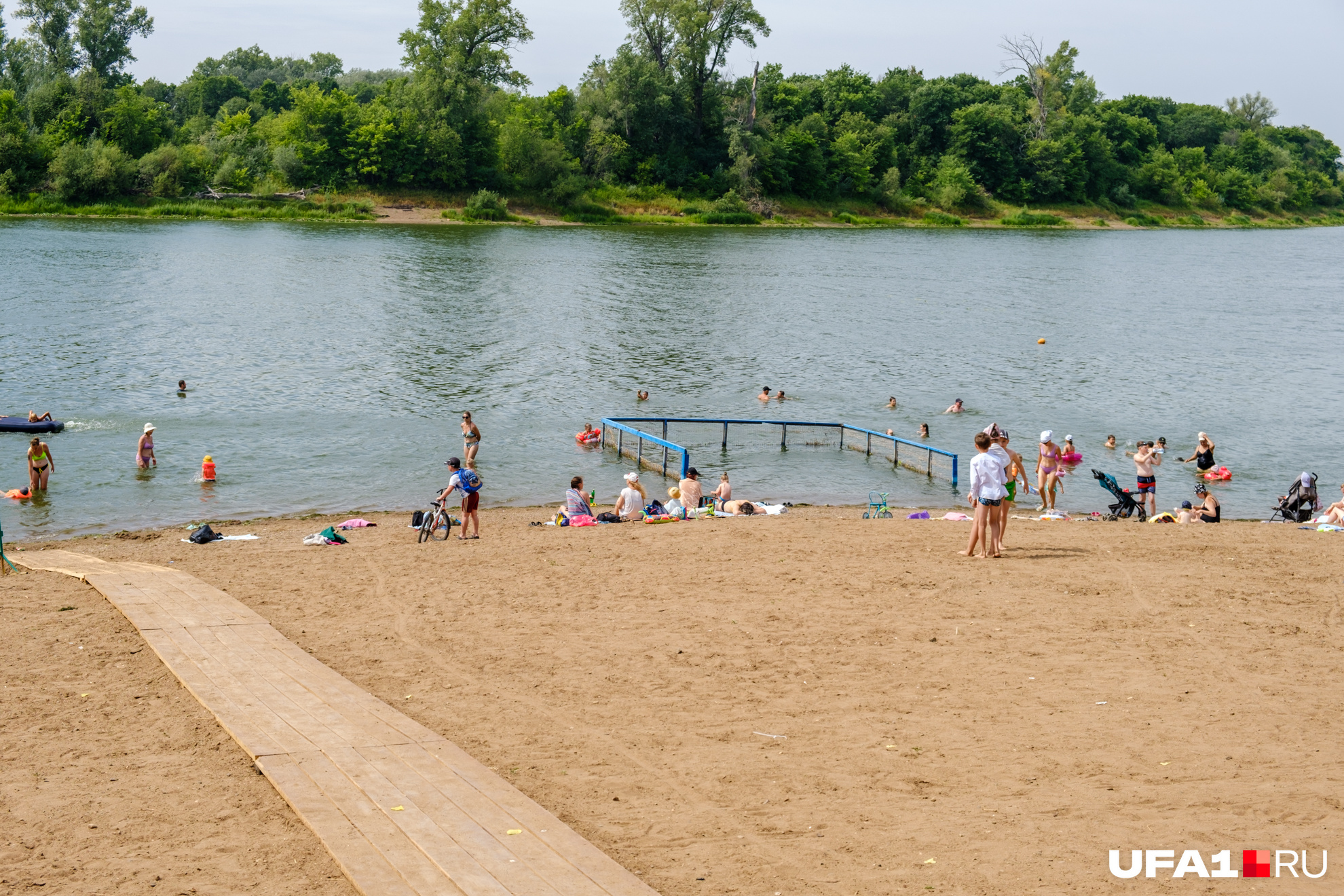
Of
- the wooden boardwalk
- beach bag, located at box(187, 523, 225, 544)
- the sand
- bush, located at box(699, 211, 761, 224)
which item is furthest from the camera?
bush, located at box(699, 211, 761, 224)

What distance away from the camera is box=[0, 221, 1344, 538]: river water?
77.2ft

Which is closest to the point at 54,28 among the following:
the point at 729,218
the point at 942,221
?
the point at 729,218

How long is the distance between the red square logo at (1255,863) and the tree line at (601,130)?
85.2 meters

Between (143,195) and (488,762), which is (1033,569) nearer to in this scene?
(488,762)

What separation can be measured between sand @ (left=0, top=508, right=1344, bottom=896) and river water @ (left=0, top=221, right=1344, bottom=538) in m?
8.54

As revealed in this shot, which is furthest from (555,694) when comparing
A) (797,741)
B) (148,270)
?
(148,270)

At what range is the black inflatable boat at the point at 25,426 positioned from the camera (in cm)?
2503

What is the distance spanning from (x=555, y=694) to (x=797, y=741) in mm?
2110

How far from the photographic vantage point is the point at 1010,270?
68688mm

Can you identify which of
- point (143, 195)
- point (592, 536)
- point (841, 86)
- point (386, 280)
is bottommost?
point (592, 536)

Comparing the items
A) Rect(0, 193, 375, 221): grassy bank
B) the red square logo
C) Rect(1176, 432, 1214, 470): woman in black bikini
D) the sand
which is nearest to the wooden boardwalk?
the sand

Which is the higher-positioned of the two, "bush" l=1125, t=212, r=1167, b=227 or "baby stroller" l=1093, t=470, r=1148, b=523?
"bush" l=1125, t=212, r=1167, b=227

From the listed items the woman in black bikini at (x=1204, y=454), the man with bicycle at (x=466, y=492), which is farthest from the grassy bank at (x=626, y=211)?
the man with bicycle at (x=466, y=492)

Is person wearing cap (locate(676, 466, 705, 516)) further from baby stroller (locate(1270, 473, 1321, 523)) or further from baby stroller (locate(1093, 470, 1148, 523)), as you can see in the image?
baby stroller (locate(1270, 473, 1321, 523))
